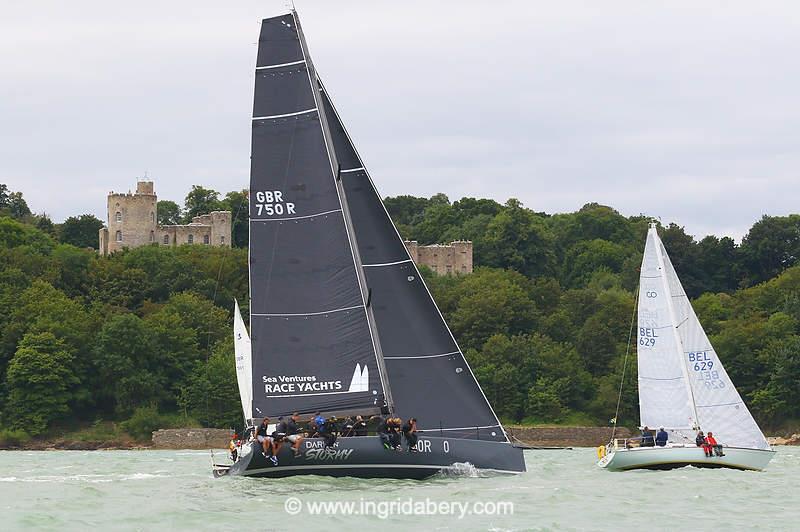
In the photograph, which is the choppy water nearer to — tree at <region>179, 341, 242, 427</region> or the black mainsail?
the black mainsail

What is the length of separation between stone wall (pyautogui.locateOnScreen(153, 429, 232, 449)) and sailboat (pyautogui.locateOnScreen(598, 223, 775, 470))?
121 ft

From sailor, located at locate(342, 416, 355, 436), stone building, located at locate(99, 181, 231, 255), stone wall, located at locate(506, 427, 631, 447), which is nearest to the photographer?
sailor, located at locate(342, 416, 355, 436)

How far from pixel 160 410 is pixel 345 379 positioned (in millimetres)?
53615

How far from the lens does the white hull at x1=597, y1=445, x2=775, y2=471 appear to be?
41719mm

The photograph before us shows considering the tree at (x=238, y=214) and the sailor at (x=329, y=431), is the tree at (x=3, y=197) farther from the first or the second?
the sailor at (x=329, y=431)

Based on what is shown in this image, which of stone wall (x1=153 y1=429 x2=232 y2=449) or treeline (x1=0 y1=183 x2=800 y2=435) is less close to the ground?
treeline (x1=0 y1=183 x2=800 y2=435)

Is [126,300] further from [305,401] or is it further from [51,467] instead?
[305,401]

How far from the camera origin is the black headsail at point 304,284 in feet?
108

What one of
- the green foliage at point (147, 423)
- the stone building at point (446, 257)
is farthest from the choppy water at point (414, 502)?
the stone building at point (446, 257)

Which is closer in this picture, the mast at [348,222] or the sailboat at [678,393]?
the mast at [348,222]

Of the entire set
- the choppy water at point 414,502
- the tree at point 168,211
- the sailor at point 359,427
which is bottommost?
the choppy water at point 414,502

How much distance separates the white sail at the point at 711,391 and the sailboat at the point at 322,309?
11203 mm

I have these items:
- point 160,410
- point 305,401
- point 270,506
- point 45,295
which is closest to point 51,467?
point 305,401

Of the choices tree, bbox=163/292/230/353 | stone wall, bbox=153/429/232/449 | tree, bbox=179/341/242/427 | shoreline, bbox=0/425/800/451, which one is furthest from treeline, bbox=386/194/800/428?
stone wall, bbox=153/429/232/449
